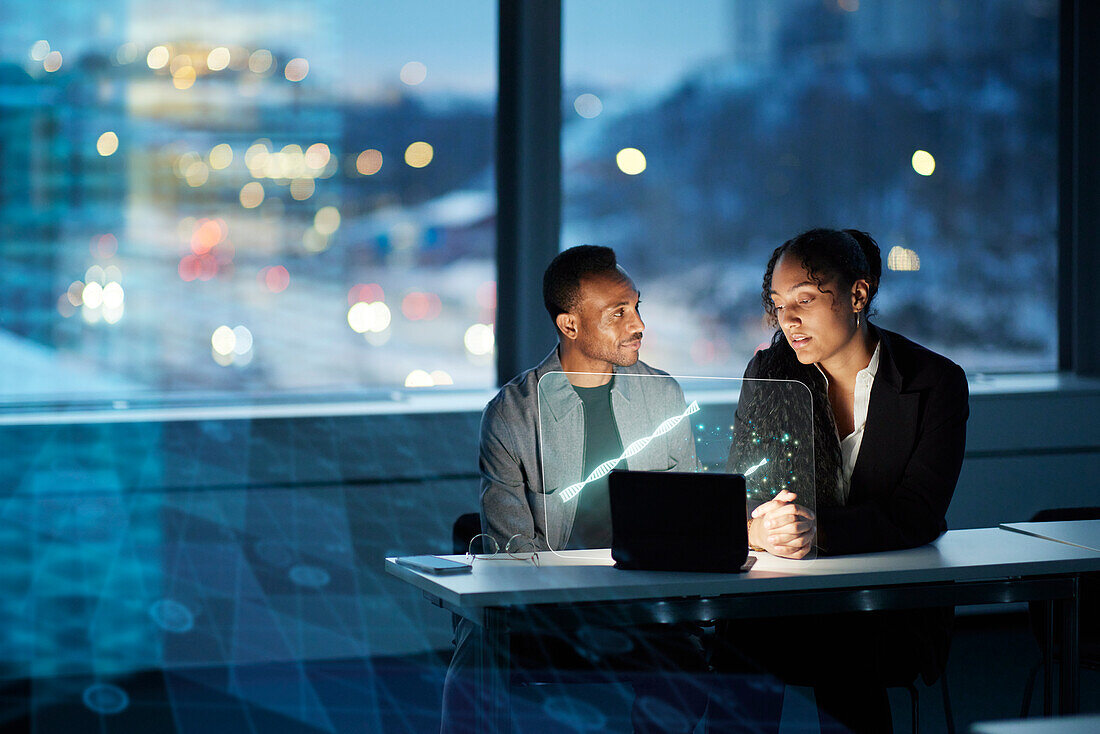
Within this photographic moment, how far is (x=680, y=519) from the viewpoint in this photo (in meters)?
2.21

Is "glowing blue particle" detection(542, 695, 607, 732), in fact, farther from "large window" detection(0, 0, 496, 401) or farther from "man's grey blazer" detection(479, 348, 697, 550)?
"large window" detection(0, 0, 496, 401)

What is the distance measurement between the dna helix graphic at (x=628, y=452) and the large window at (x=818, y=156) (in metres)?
2.10

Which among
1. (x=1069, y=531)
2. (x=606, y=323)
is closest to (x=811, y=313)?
(x=606, y=323)

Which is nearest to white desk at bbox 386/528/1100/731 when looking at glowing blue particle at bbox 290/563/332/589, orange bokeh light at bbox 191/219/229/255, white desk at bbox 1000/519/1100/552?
white desk at bbox 1000/519/1100/552

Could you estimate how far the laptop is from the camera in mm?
2168

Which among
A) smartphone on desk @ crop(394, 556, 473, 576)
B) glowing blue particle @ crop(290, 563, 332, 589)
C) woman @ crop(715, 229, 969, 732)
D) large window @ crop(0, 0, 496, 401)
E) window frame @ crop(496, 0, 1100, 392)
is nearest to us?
smartphone on desk @ crop(394, 556, 473, 576)

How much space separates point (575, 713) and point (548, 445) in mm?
1476

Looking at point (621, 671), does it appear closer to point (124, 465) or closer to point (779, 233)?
point (124, 465)

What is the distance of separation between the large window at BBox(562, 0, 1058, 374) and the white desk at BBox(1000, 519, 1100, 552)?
194 centimetres

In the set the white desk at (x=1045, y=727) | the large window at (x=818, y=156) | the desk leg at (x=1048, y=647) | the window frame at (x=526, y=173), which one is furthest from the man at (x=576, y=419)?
the large window at (x=818, y=156)

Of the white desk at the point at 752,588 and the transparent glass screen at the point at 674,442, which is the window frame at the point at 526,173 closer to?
the transparent glass screen at the point at 674,442

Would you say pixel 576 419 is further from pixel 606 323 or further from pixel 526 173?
pixel 526 173

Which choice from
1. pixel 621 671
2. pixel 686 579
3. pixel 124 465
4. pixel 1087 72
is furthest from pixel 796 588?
pixel 1087 72

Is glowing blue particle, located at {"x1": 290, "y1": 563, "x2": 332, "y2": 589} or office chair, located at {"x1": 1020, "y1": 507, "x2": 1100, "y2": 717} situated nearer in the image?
office chair, located at {"x1": 1020, "y1": 507, "x2": 1100, "y2": 717}
